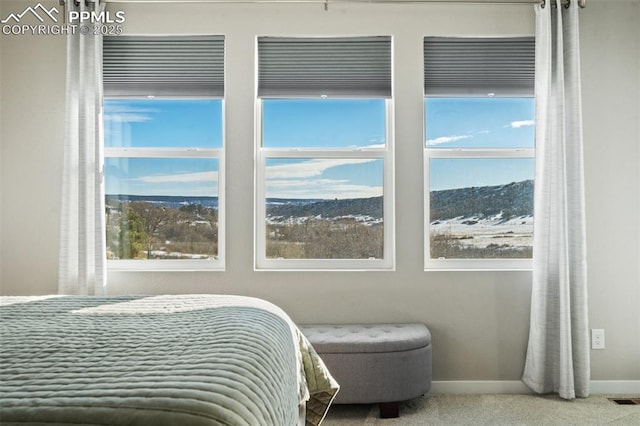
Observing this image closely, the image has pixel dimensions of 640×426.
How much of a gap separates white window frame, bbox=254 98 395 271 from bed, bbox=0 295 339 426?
143 cm

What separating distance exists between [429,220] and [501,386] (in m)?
1.11

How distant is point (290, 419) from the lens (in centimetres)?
136

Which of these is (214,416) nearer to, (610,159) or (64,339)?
(64,339)

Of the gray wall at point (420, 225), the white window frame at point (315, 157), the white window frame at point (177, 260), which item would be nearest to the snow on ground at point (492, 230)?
the gray wall at point (420, 225)

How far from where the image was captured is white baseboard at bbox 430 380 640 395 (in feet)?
10.5

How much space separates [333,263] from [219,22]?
1666 millimetres

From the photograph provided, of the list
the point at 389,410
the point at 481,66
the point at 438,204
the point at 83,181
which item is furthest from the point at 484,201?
the point at 83,181

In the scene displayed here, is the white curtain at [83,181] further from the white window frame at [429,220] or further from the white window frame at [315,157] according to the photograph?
the white window frame at [429,220]

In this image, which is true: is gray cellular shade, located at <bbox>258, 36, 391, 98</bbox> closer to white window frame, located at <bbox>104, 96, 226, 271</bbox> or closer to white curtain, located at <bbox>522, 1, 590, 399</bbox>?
white window frame, located at <bbox>104, 96, 226, 271</bbox>

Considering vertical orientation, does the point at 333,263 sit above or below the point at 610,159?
below

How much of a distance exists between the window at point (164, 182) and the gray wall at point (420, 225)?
0.16m

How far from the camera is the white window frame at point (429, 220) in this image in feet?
10.8

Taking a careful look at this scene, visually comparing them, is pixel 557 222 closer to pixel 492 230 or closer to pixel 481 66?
pixel 492 230

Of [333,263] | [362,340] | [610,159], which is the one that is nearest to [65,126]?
[333,263]
